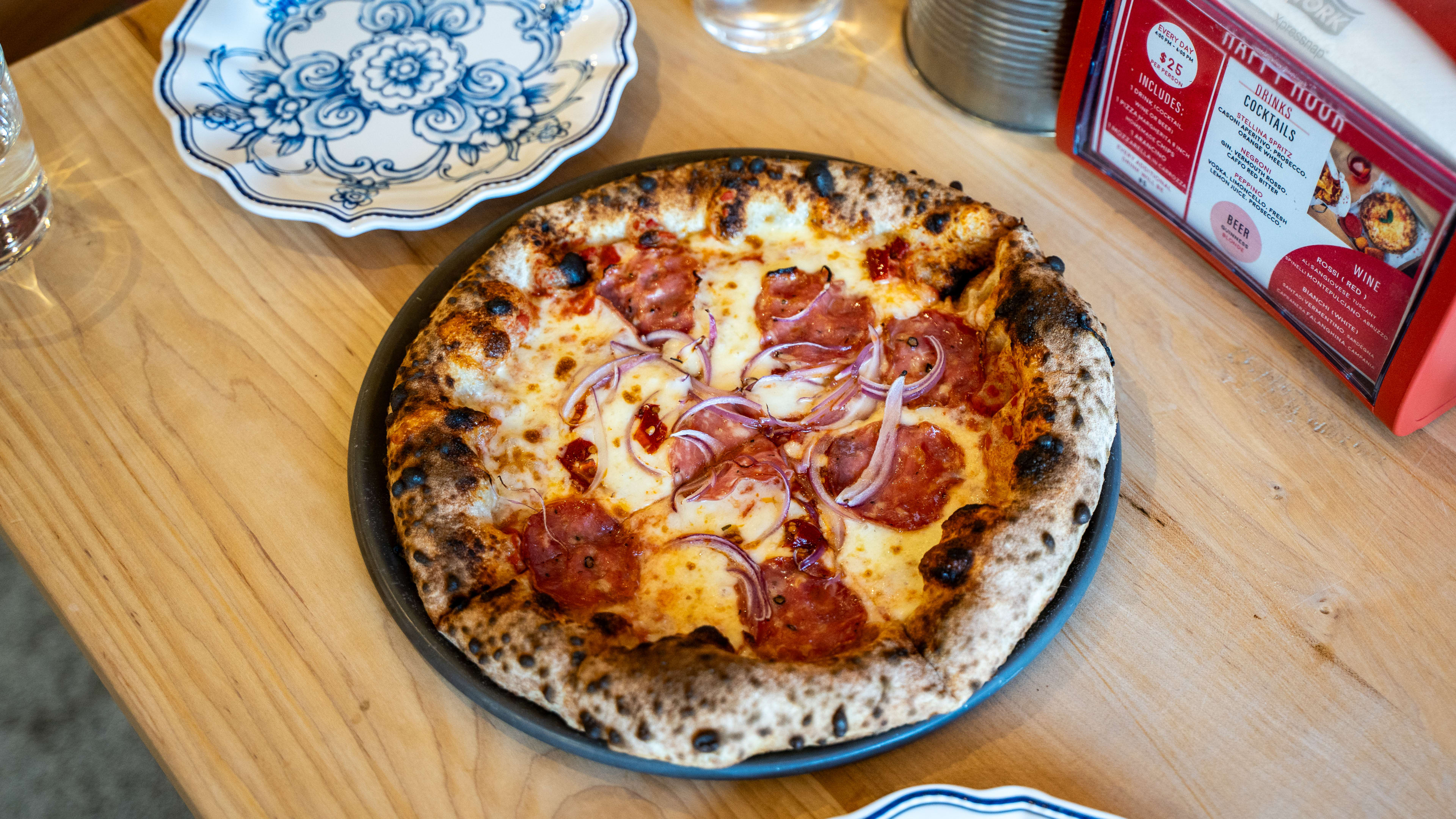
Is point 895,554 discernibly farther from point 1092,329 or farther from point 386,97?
point 386,97

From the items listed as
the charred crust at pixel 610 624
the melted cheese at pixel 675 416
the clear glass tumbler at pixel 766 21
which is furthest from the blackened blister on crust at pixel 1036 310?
the clear glass tumbler at pixel 766 21

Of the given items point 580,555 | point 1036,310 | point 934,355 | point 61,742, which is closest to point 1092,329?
point 1036,310

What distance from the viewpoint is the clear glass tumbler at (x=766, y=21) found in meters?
1.90

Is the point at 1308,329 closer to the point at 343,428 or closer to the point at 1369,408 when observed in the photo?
the point at 1369,408

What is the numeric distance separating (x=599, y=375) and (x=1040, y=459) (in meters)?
0.54

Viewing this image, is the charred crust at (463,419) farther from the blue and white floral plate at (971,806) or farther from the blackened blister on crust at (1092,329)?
the blackened blister on crust at (1092,329)

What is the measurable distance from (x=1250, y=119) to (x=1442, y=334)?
33 centimetres

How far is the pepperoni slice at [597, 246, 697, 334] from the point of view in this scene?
143cm

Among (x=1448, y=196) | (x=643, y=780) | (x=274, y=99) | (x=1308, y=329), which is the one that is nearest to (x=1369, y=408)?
(x=1308, y=329)

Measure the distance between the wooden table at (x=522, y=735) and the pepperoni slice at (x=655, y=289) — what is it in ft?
1.03

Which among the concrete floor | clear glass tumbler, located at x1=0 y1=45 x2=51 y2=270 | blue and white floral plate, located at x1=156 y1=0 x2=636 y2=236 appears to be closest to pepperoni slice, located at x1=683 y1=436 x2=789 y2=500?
blue and white floral plate, located at x1=156 y1=0 x2=636 y2=236

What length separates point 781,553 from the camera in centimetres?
124

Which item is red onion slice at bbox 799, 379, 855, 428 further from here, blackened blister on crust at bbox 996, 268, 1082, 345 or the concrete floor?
the concrete floor

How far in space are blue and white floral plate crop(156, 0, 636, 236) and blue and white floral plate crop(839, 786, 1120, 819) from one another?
95 centimetres
